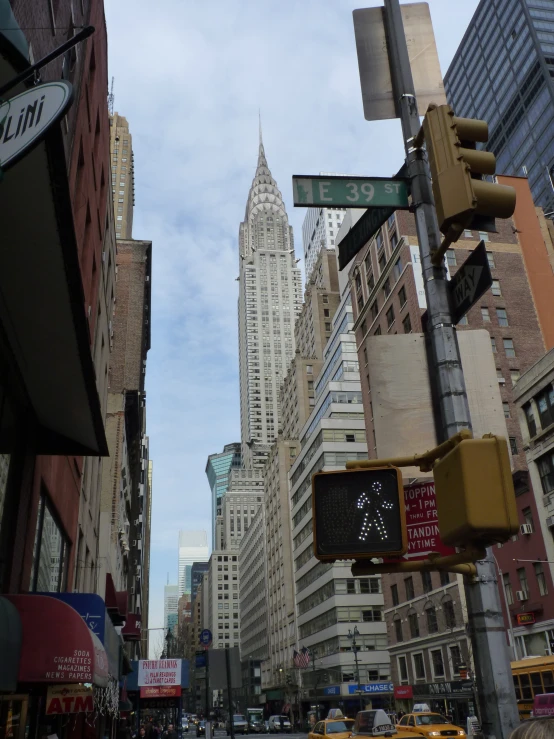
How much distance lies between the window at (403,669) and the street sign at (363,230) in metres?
62.7

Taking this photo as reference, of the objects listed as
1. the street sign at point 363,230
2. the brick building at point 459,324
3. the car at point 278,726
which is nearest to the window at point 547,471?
the brick building at point 459,324

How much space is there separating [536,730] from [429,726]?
80.1 ft

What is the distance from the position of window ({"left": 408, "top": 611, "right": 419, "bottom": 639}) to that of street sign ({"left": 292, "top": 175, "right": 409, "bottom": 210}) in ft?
192

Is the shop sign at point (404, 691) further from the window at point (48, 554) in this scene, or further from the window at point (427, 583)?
the window at point (48, 554)

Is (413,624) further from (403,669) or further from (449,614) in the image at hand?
(449,614)

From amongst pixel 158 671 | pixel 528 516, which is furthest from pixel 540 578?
pixel 158 671

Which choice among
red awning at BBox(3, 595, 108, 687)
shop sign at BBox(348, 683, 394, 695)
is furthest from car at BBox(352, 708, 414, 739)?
shop sign at BBox(348, 683, 394, 695)

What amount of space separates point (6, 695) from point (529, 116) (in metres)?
150

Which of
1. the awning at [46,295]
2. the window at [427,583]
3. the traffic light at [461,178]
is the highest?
the window at [427,583]

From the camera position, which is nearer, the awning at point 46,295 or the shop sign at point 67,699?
the awning at point 46,295

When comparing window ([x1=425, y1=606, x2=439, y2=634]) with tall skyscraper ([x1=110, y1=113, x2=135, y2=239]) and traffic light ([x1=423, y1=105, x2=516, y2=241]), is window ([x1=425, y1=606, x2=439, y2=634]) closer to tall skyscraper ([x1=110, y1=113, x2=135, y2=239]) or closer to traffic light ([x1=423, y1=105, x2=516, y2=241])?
traffic light ([x1=423, y1=105, x2=516, y2=241])

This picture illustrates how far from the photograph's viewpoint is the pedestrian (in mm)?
2635

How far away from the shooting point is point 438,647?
5381 cm

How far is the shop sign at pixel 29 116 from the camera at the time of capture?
5637 millimetres
